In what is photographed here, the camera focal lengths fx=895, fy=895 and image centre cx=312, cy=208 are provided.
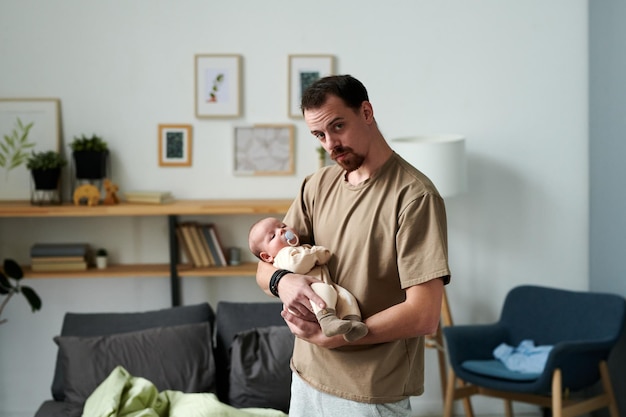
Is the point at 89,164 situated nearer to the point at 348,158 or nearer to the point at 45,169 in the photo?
the point at 45,169

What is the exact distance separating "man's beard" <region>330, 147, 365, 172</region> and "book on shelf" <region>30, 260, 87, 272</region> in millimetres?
2949

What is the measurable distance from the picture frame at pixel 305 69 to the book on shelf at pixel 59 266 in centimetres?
140

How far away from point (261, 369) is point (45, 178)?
164 cm

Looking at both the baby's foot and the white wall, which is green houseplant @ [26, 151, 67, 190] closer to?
the white wall

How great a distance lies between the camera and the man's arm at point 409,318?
213 cm

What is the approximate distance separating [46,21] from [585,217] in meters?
3.20

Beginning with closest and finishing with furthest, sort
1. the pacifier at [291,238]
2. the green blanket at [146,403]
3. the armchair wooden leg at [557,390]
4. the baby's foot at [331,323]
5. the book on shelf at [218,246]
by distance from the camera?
the baby's foot at [331,323] → the pacifier at [291,238] → the green blanket at [146,403] → the armchair wooden leg at [557,390] → the book on shelf at [218,246]

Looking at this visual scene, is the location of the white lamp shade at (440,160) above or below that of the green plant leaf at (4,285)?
above

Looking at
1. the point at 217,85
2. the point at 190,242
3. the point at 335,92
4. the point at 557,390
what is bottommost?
the point at 557,390

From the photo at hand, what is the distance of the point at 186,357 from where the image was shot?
4.13 meters

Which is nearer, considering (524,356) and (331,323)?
(331,323)

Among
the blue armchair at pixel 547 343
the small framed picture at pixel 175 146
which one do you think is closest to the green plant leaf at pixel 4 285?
the small framed picture at pixel 175 146

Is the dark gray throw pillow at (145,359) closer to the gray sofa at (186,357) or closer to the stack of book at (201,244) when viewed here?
the gray sofa at (186,357)

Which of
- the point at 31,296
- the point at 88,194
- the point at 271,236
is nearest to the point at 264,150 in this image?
the point at 88,194
